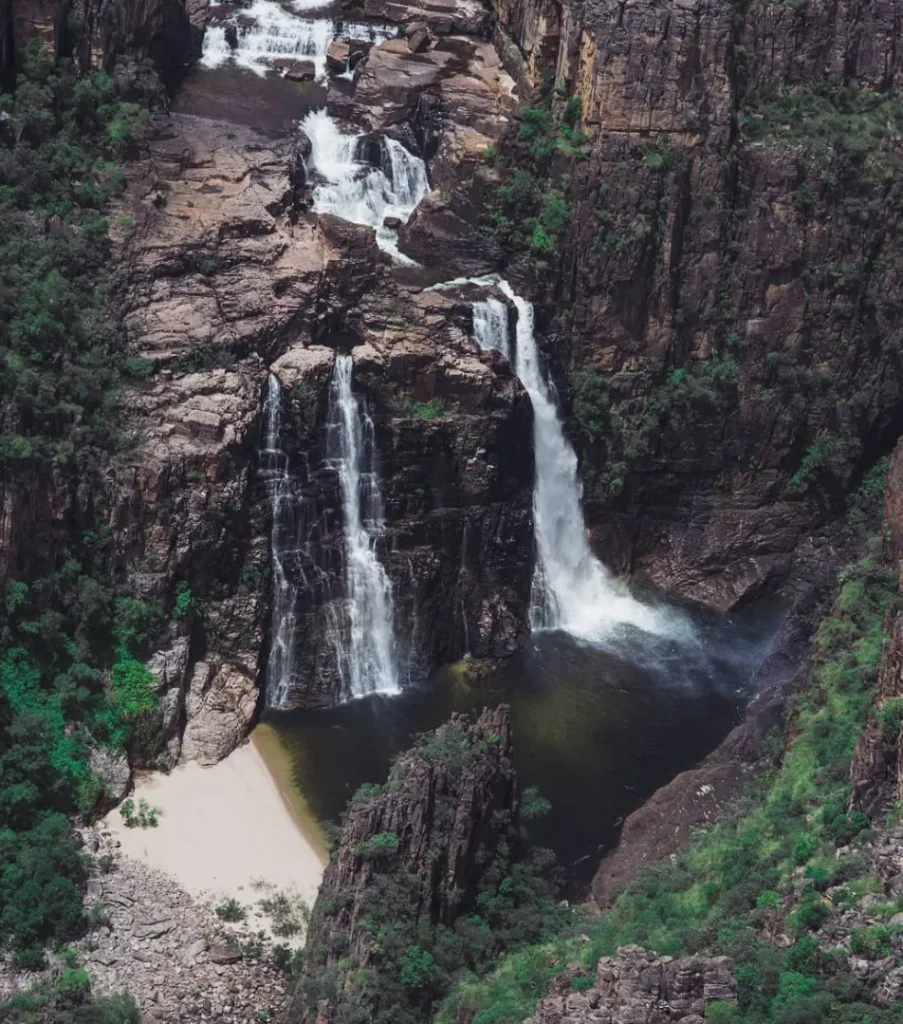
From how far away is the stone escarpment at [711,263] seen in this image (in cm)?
4744

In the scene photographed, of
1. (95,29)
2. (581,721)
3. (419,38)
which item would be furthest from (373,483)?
(419,38)

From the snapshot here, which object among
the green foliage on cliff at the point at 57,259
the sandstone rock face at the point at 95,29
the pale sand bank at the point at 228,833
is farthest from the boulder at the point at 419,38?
the pale sand bank at the point at 228,833

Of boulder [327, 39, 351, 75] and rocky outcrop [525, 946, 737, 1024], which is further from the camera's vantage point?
boulder [327, 39, 351, 75]

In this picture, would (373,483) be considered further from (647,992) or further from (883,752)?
(647,992)

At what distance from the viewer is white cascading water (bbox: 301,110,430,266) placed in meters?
48.1

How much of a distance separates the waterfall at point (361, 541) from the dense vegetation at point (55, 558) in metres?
5.55

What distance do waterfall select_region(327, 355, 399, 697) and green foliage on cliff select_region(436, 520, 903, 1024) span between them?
11267mm

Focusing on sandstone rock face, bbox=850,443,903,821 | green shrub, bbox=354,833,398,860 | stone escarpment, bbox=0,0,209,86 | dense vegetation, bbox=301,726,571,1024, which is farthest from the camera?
stone escarpment, bbox=0,0,209,86

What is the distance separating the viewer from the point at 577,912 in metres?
34.4

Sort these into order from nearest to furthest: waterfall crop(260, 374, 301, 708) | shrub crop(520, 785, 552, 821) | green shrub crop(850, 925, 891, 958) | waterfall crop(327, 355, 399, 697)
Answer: green shrub crop(850, 925, 891, 958), shrub crop(520, 785, 552, 821), waterfall crop(260, 374, 301, 708), waterfall crop(327, 355, 399, 697)

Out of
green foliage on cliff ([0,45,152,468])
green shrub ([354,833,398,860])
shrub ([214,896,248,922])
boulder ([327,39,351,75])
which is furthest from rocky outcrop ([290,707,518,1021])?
boulder ([327,39,351,75])

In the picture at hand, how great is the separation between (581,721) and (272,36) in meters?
24.7

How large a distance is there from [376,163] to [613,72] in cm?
736

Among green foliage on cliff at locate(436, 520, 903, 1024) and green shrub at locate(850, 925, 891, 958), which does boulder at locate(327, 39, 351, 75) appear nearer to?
green foliage on cliff at locate(436, 520, 903, 1024)
